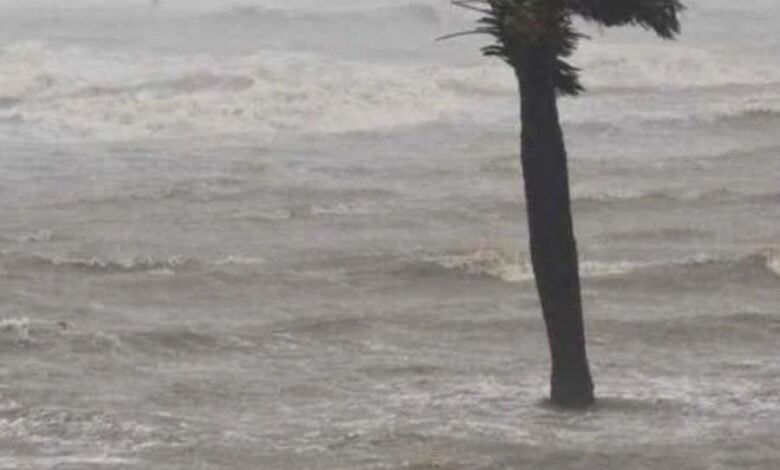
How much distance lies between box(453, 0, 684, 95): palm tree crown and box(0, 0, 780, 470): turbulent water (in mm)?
2142

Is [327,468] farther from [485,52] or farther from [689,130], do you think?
[689,130]

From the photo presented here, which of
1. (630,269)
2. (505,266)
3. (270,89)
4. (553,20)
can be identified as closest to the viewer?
(553,20)

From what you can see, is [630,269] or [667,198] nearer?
[630,269]

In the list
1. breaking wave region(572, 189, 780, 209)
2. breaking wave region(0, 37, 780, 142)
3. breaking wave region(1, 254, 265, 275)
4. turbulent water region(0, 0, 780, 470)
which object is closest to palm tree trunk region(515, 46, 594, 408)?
turbulent water region(0, 0, 780, 470)

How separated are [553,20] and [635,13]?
2.17 ft

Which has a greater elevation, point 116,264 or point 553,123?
point 553,123

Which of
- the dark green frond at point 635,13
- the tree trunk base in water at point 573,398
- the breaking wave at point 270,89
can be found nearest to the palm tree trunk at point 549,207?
the tree trunk base in water at point 573,398

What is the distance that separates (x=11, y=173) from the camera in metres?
27.0

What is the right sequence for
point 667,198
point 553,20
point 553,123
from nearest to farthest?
1. point 553,20
2. point 553,123
3. point 667,198

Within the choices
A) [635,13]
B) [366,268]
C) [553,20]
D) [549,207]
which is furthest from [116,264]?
[553,20]

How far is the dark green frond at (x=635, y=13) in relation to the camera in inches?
467

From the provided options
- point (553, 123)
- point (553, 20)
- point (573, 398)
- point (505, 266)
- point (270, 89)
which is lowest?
point (270, 89)

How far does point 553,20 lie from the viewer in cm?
1155

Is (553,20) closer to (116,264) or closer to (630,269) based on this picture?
(630,269)
